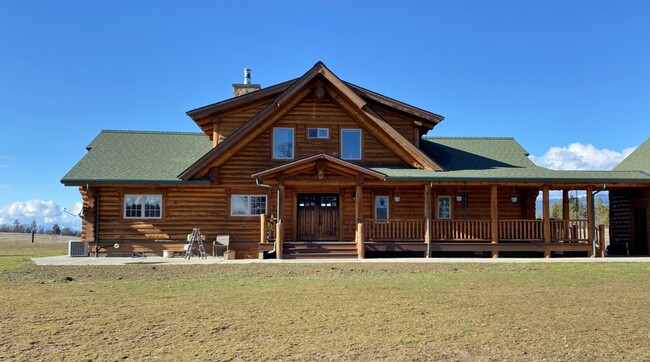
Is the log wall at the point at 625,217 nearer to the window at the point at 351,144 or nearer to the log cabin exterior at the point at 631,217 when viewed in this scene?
the log cabin exterior at the point at 631,217

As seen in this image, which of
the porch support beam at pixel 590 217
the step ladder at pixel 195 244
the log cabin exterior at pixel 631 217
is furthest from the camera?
the log cabin exterior at pixel 631 217

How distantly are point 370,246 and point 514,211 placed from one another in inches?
266

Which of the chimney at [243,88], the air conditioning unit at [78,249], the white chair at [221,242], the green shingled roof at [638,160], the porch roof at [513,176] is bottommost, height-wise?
the air conditioning unit at [78,249]

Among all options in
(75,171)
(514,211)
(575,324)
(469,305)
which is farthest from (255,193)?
(575,324)

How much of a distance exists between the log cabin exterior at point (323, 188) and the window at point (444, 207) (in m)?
0.04

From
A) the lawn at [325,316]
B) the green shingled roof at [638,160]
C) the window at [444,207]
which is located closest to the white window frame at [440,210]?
the window at [444,207]

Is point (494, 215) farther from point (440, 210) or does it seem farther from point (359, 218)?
point (359, 218)

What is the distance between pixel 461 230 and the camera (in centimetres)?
1925

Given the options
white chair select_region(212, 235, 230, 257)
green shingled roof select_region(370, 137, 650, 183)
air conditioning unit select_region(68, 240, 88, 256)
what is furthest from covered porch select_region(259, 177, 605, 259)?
air conditioning unit select_region(68, 240, 88, 256)

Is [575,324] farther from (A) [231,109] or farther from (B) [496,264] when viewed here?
(A) [231,109]

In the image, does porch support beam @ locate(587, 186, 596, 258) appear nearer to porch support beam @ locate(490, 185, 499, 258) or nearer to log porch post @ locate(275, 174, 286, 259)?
porch support beam @ locate(490, 185, 499, 258)

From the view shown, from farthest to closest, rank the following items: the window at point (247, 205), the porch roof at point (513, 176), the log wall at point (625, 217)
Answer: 1. the log wall at point (625, 217)
2. the window at point (247, 205)
3. the porch roof at point (513, 176)

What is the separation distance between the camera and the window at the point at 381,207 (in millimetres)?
20734

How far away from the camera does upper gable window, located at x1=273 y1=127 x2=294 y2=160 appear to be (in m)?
20.2
